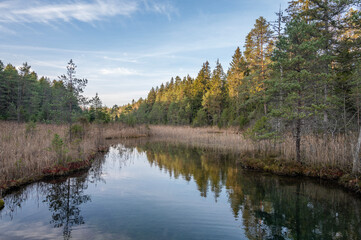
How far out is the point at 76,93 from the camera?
1541 cm

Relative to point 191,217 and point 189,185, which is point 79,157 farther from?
point 191,217

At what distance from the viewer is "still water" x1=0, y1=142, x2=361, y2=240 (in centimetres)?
580

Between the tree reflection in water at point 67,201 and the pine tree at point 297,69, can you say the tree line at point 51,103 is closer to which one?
the tree reflection in water at point 67,201

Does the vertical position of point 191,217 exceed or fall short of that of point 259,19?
it falls short

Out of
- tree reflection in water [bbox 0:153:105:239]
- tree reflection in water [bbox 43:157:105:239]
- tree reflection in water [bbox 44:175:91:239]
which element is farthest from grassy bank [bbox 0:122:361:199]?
tree reflection in water [bbox 44:175:91:239]

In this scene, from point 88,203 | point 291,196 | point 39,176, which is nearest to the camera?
point 88,203

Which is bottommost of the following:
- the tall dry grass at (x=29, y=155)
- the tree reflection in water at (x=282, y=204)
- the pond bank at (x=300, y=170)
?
the tree reflection in water at (x=282, y=204)

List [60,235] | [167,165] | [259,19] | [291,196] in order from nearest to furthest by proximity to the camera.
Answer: [60,235] < [291,196] < [167,165] < [259,19]

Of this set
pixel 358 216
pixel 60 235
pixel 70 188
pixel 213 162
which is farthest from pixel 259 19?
pixel 60 235

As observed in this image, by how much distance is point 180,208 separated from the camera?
7.59 metres

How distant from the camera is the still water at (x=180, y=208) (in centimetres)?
580

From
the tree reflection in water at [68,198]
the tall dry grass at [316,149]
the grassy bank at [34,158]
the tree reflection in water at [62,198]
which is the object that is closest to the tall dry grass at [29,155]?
the grassy bank at [34,158]

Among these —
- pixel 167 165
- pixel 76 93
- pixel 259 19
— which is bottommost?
pixel 167 165

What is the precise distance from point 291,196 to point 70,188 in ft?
30.6
